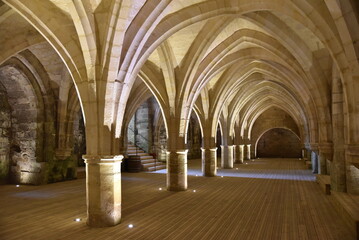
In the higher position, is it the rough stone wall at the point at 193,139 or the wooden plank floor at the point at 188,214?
the rough stone wall at the point at 193,139

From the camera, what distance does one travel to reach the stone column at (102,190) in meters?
5.08

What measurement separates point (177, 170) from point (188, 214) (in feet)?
9.99

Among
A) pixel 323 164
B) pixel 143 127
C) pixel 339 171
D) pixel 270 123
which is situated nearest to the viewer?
pixel 339 171

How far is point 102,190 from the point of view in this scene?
200 inches

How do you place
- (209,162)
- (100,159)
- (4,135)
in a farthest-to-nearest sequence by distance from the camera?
(209,162) < (4,135) < (100,159)

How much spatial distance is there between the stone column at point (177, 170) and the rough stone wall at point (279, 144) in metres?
19.7

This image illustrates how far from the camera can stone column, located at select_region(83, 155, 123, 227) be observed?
16.7 feet

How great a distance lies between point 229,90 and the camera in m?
13.2

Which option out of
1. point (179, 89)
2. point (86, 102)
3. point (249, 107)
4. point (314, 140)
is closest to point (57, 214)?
point (86, 102)

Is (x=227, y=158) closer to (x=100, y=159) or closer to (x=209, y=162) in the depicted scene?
(x=209, y=162)

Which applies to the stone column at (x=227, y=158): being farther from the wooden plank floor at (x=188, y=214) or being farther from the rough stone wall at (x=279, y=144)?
the rough stone wall at (x=279, y=144)

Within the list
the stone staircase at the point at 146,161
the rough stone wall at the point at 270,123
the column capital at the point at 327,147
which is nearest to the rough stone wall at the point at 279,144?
the rough stone wall at the point at 270,123

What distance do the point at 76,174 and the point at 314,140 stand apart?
952 cm

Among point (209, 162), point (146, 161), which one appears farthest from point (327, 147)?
point (146, 161)
